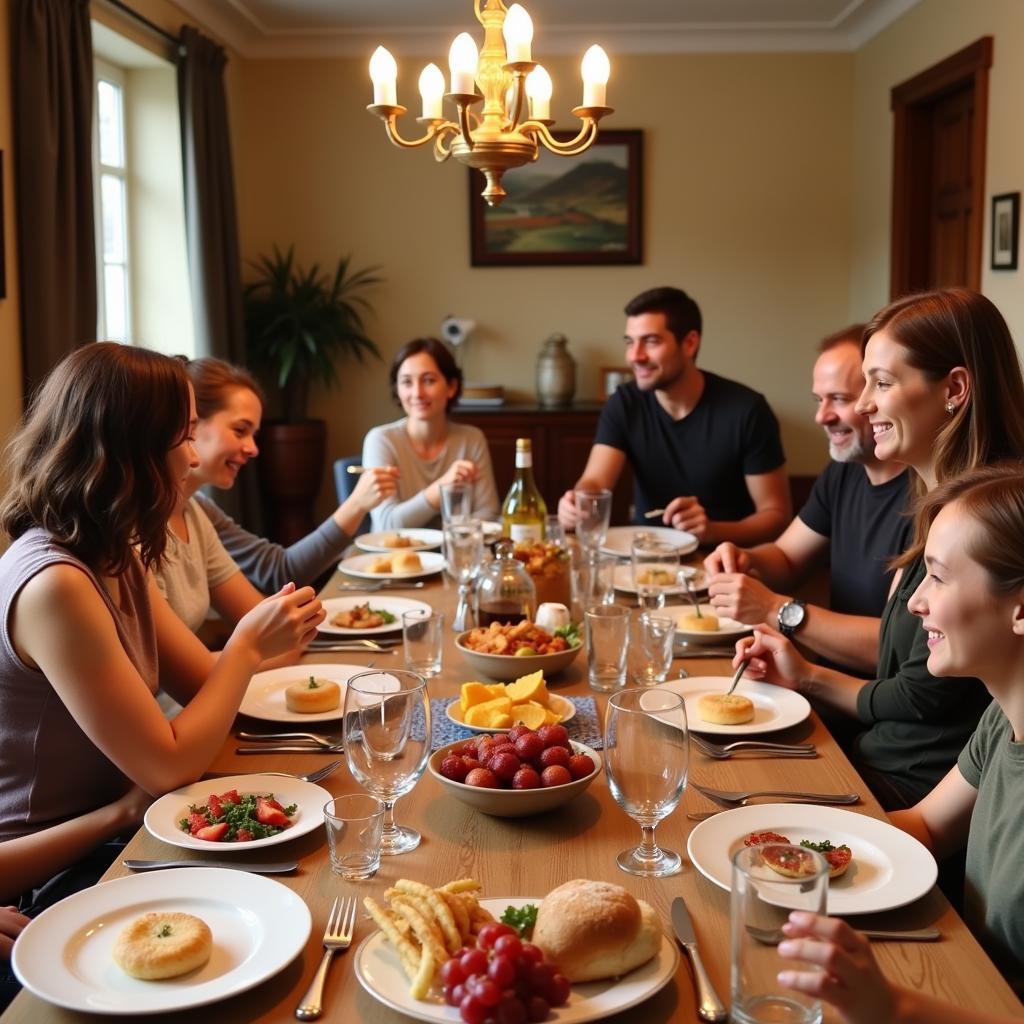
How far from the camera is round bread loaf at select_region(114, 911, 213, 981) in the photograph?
1.06m

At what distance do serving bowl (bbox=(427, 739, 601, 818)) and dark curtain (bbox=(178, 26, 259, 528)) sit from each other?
3.97 meters

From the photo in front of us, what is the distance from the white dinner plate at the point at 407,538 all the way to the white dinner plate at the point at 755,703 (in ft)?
4.23

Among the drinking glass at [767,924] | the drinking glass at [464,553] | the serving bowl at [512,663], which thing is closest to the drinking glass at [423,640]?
the serving bowl at [512,663]

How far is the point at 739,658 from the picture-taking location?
1900 millimetres

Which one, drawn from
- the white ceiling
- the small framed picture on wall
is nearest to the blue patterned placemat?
the small framed picture on wall

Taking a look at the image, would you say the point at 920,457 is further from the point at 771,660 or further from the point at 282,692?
the point at 282,692

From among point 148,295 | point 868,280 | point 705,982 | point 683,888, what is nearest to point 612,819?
point 683,888

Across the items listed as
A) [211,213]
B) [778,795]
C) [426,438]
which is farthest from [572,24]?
[778,795]

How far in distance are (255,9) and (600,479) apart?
126 inches

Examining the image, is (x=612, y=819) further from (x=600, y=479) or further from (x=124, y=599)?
(x=600, y=479)

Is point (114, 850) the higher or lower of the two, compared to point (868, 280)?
lower

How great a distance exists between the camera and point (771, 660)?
194cm

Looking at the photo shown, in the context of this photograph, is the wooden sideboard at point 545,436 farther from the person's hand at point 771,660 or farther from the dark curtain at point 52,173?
the person's hand at point 771,660

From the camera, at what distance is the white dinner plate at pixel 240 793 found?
1.32 m
